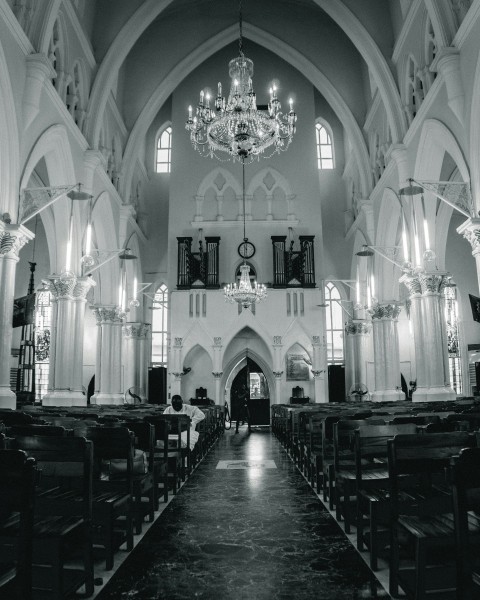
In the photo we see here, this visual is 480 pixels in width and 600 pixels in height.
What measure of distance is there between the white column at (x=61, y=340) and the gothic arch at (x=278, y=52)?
7064 millimetres

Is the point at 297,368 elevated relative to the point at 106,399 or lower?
elevated

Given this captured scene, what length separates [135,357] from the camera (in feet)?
82.1

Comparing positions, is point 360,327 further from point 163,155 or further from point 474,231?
point 474,231

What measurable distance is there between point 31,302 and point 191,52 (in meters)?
11.6

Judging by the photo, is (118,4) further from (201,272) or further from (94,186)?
(201,272)

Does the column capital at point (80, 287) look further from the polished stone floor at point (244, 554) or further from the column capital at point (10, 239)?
the polished stone floor at point (244, 554)

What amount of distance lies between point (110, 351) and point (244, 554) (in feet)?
56.1

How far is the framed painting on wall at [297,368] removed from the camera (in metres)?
25.3

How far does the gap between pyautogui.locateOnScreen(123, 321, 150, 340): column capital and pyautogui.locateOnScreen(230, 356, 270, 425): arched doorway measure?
16.6 feet

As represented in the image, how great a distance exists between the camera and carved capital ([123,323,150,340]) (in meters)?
24.7

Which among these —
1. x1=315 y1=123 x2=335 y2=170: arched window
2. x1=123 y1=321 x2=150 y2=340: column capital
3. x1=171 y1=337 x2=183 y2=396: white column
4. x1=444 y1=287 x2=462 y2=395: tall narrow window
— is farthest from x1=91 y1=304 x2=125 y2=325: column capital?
x1=444 y1=287 x2=462 y2=395: tall narrow window

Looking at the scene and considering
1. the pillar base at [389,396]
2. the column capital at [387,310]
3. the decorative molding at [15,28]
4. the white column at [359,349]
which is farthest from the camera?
the white column at [359,349]

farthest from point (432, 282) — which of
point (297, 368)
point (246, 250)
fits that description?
point (246, 250)

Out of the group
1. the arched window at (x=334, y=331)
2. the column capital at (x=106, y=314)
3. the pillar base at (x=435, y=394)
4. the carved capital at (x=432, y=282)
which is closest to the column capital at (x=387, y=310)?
the carved capital at (x=432, y=282)
